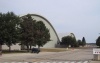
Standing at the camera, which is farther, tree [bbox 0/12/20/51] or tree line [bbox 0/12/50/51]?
tree line [bbox 0/12/50/51]

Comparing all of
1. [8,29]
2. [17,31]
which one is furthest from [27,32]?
[8,29]

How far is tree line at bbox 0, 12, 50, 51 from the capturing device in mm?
65150

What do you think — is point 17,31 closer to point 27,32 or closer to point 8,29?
point 8,29

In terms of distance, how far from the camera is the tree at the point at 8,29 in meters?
64.6

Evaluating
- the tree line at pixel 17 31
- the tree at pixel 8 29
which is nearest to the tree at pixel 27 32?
the tree line at pixel 17 31

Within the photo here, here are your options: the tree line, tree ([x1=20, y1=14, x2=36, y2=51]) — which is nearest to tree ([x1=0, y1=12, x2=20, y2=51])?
the tree line

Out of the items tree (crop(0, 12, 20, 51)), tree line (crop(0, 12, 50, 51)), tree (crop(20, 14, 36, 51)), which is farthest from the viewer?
tree (crop(20, 14, 36, 51))

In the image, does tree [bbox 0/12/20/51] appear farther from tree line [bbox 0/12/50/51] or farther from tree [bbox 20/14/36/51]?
tree [bbox 20/14/36/51]

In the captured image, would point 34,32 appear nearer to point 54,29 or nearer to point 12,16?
point 12,16

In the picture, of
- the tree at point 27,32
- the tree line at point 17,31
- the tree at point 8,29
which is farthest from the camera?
the tree at point 27,32

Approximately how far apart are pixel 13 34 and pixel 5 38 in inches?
84.7

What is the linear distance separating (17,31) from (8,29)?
7.52ft

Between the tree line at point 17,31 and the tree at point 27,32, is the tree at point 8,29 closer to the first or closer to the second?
the tree line at point 17,31

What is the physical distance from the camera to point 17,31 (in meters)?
67.2
